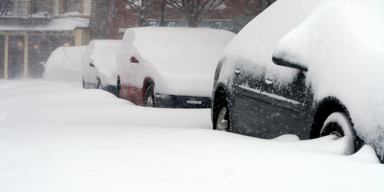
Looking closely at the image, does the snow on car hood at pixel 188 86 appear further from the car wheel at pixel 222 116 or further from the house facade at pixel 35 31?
the house facade at pixel 35 31

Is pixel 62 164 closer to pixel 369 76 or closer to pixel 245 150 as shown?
pixel 245 150

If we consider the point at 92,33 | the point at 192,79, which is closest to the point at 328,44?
the point at 192,79

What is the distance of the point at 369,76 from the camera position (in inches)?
108

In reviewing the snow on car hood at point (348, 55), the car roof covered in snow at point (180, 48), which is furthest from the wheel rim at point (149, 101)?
the snow on car hood at point (348, 55)

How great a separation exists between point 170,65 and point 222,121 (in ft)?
9.55

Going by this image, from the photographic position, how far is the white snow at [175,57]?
741cm

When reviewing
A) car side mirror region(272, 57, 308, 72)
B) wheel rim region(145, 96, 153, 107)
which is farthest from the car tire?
A: wheel rim region(145, 96, 153, 107)

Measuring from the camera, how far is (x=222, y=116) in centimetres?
529

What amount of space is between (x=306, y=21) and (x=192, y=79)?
4042 millimetres

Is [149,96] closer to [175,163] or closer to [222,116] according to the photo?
[222,116]

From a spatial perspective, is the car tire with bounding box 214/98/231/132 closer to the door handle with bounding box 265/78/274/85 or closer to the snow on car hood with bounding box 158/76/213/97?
the door handle with bounding box 265/78/274/85

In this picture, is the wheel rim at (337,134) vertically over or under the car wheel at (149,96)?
over

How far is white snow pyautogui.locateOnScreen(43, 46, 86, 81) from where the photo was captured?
1880cm

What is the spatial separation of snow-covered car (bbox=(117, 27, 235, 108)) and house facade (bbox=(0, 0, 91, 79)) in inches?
964
